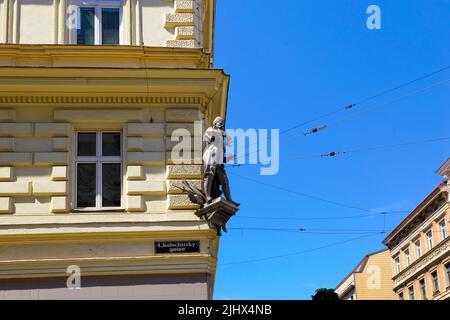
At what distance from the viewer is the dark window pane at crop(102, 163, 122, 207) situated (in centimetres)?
1800

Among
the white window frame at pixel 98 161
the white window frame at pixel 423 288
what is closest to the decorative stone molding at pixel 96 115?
the white window frame at pixel 98 161

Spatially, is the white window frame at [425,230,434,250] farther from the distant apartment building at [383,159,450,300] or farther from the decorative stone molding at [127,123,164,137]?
the decorative stone molding at [127,123,164,137]

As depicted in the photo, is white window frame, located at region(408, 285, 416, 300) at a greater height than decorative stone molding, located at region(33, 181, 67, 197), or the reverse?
white window frame, located at region(408, 285, 416, 300)

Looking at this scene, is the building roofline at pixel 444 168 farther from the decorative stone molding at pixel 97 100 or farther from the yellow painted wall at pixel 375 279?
the decorative stone molding at pixel 97 100

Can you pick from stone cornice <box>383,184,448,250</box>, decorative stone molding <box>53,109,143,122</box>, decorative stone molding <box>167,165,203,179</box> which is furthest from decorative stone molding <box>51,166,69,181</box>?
stone cornice <box>383,184,448,250</box>

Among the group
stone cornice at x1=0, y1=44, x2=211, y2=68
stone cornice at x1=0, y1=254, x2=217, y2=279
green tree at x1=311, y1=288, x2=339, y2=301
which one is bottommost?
stone cornice at x1=0, y1=254, x2=217, y2=279

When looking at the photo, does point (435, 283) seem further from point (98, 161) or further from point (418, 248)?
point (98, 161)

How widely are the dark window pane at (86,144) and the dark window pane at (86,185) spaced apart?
277mm

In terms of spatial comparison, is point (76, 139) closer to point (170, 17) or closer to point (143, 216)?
point (143, 216)

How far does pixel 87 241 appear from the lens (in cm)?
1720

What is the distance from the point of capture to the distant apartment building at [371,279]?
249 feet

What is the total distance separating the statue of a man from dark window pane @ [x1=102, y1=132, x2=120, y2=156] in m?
2.16

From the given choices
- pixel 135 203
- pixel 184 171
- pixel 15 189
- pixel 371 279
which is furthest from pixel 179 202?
pixel 371 279

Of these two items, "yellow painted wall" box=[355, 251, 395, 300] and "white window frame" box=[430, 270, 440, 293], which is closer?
"white window frame" box=[430, 270, 440, 293]
